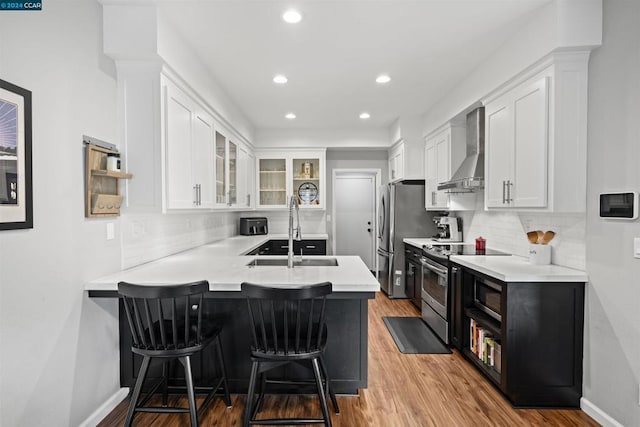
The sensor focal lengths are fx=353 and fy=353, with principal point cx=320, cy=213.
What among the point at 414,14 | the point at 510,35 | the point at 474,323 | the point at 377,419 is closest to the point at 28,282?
the point at 377,419

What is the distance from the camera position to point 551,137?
2381 millimetres

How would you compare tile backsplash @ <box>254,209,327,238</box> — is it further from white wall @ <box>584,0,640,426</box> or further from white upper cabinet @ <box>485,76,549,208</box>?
white wall @ <box>584,0,640,426</box>

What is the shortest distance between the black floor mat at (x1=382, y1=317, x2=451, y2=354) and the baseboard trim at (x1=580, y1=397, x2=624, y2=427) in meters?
1.12

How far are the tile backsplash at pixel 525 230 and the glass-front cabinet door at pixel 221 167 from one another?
2967 millimetres

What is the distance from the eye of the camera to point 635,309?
200cm

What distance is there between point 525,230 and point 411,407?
76.3 inches

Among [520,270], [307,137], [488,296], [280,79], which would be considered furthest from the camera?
[307,137]

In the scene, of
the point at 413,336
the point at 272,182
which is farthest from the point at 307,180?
the point at 413,336

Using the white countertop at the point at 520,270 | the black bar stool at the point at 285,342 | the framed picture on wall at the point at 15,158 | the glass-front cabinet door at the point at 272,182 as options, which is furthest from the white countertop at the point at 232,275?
the glass-front cabinet door at the point at 272,182

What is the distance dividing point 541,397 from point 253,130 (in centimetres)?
495

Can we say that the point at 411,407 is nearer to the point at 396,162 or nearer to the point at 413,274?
the point at 413,274

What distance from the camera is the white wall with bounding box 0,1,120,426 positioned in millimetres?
1605

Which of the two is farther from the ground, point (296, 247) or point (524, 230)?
point (524, 230)

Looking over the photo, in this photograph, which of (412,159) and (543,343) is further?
(412,159)
